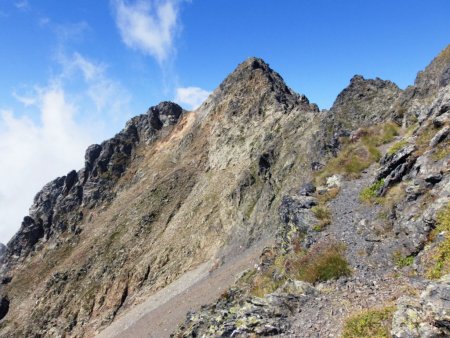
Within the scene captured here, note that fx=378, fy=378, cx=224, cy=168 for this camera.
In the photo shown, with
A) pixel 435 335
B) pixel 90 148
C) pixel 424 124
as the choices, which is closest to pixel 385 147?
pixel 424 124

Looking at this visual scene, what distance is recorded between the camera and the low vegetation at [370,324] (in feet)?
37.1

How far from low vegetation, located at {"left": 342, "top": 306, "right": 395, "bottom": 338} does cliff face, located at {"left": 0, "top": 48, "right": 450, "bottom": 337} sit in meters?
0.91

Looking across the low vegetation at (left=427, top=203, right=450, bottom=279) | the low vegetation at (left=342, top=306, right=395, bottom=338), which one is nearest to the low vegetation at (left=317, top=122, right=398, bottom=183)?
the low vegetation at (left=427, top=203, right=450, bottom=279)

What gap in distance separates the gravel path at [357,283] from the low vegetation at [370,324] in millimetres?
569

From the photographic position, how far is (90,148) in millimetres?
100812

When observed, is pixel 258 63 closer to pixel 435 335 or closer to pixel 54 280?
pixel 54 280

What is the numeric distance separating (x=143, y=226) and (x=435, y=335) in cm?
6151

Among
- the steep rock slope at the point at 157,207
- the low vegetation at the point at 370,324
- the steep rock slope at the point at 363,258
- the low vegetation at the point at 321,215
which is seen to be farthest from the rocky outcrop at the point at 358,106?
the low vegetation at the point at 370,324

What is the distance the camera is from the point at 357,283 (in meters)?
14.9

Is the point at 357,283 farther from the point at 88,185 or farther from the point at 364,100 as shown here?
the point at 88,185

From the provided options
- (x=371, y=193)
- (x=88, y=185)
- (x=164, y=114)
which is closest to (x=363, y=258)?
(x=371, y=193)

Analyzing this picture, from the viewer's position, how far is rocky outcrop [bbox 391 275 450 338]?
10.0 metres

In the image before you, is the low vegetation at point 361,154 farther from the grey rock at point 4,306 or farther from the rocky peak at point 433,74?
the grey rock at point 4,306

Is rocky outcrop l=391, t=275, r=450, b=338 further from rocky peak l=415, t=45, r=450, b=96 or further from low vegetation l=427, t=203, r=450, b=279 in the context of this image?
rocky peak l=415, t=45, r=450, b=96
